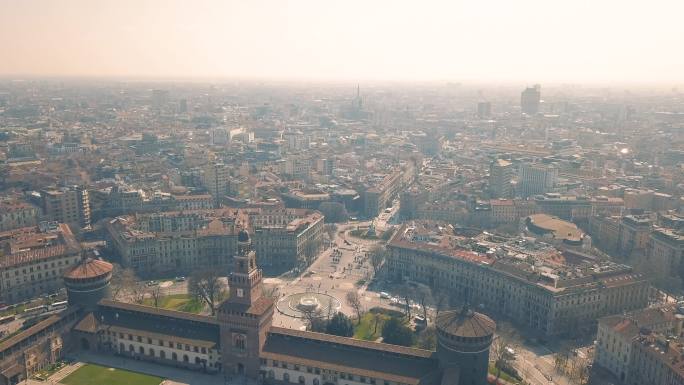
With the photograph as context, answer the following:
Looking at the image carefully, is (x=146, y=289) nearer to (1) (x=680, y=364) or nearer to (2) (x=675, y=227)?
(1) (x=680, y=364)

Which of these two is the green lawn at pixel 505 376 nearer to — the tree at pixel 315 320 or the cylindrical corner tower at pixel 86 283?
the tree at pixel 315 320

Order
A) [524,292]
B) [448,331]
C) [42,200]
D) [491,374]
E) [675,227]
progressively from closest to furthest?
1. [448,331]
2. [491,374]
3. [524,292]
4. [675,227]
5. [42,200]

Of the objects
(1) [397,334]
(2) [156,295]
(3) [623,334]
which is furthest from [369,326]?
(2) [156,295]

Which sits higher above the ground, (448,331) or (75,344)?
(448,331)

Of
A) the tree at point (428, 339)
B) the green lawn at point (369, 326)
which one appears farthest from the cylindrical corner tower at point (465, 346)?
the green lawn at point (369, 326)

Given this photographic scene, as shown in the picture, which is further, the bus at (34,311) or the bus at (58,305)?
the bus at (58,305)

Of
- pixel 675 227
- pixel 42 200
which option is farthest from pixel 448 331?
pixel 42 200
